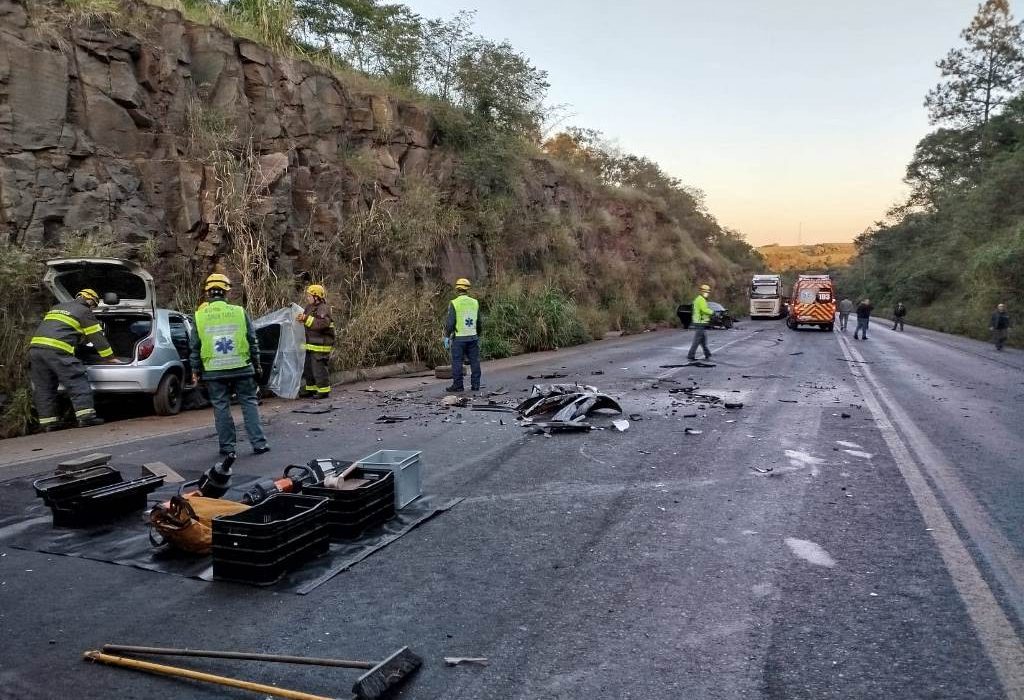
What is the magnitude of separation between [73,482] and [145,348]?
5.03 meters

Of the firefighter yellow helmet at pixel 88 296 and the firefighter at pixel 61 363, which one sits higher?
the firefighter yellow helmet at pixel 88 296

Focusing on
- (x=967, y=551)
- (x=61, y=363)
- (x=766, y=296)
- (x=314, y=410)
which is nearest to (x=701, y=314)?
(x=314, y=410)

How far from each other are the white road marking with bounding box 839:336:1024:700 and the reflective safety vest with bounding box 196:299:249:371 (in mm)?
6551

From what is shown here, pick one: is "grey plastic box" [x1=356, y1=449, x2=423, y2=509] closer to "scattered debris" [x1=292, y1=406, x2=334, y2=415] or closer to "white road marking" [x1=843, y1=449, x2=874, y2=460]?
"white road marking" [x1=843, y1=449, x2=874, y2=460]

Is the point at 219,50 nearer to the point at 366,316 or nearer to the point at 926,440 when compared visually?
the point at 366,316

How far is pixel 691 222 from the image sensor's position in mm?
59562

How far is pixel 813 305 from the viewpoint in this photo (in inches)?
1345

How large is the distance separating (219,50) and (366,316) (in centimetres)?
674

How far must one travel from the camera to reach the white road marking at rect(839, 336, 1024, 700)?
319cm

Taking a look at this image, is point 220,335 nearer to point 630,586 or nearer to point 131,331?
point 131,331

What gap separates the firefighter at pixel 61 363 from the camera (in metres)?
8.70

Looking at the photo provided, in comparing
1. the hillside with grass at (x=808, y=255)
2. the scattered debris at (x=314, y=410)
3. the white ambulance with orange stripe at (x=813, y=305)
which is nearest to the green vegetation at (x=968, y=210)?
the white ambulance with orange stripe at (x=813, y=305)

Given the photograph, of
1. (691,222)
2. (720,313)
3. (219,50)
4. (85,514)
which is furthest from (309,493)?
(691,222)

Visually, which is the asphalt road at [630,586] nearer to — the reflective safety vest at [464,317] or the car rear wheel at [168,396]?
the car rear wheel at [168,396]
